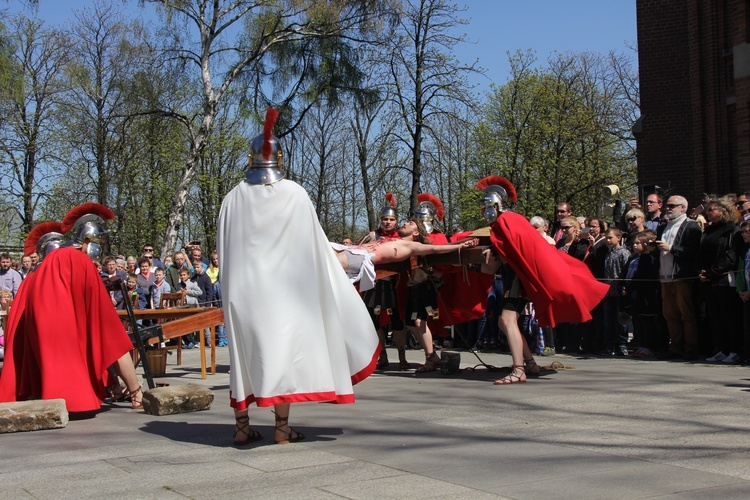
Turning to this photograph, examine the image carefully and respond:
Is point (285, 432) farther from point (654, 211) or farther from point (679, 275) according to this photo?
point (654, 211)

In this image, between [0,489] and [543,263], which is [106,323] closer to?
[0,489]

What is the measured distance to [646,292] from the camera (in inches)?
525

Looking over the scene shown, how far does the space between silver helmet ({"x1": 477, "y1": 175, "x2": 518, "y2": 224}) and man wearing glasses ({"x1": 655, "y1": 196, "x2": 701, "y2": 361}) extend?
324 centimetres

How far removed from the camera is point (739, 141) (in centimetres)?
2150

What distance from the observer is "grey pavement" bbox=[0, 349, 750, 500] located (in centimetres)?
509

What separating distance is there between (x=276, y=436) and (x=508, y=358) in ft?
24.4

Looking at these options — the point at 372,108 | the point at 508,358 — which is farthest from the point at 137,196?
the point at 508,358

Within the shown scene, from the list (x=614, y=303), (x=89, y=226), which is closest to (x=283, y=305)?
(x=89, y=226)

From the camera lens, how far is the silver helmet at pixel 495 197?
400 inches

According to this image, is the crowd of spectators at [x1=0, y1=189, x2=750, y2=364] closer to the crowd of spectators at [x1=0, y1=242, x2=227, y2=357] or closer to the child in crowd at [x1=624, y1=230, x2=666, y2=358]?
the child in crowd at [x1=624, y1=230, x2=666, y2=358]

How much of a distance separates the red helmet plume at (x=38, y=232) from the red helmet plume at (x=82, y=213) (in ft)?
0.30

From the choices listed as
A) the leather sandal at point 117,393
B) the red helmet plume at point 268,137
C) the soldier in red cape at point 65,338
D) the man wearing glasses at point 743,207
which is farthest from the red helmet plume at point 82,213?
the man wearing glasses at point 743,207

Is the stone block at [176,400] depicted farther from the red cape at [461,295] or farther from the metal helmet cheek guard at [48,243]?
the red cape at [461,295]

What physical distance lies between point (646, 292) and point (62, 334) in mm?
8087
